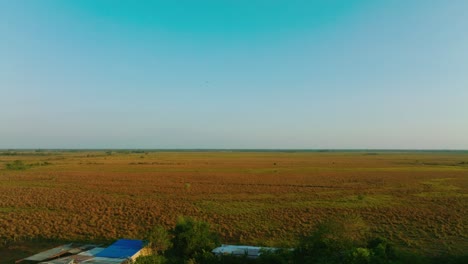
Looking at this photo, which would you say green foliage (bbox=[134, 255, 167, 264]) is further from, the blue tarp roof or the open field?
the open field

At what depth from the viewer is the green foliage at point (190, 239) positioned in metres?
13.7

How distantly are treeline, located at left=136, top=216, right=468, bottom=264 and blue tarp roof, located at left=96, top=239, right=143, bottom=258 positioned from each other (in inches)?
25.3

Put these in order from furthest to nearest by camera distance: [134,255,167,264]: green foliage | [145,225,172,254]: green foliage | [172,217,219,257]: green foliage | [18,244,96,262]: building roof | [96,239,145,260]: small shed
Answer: [145,225,172,254]: green foliage < [172,217,219,257]: green foliage < [18,244,96,262]: building roof < [96,239,145,260]: small shed < [134,255,167,264]: green foliage

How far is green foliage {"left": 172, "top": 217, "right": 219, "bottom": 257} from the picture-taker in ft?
45.0

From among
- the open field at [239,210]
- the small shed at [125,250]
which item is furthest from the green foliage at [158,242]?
the open field at [239,210]

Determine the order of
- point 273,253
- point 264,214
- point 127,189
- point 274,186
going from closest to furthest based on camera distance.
Answer: point 273,253 → point 264,214 → point 127,189 → point 274,186

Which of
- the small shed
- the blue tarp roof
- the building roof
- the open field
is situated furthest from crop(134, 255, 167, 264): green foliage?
the open field

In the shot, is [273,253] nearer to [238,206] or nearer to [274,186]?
[238,206]

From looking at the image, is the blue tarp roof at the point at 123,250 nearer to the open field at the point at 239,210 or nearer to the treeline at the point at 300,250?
the treeline at the point at 300,250

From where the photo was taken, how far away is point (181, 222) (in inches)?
563

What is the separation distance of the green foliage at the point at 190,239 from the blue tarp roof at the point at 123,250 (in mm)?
1680

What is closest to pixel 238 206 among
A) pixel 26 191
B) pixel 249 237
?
pixel 249 237

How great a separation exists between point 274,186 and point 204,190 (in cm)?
1003

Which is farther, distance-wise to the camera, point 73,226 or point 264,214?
point 264,214
